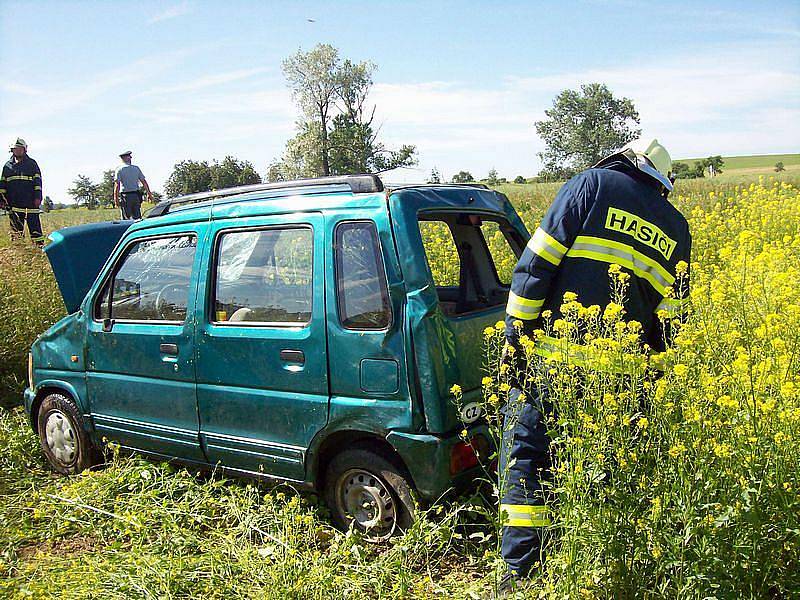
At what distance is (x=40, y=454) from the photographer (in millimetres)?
Result: 6062

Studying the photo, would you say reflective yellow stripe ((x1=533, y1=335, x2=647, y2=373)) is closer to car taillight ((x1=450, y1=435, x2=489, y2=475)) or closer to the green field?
the green field

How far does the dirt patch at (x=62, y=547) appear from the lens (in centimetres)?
445

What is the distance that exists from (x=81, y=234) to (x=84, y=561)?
327 centimetres

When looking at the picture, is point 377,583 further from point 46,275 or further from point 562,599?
point 46,275

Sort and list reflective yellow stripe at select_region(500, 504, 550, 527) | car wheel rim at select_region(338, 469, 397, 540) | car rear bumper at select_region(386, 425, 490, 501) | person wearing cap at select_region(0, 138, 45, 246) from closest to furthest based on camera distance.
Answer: reflective yellow stripe at select_region(500, 504, 550, 527) < car rear bumper at select_region(386, 425, 490, 501) < car wheel rim at select_region(338, 469, 397, 540) < person wearing cap at select_region(0, 138, 45, 246)

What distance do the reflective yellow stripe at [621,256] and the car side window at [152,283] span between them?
261 centimetres

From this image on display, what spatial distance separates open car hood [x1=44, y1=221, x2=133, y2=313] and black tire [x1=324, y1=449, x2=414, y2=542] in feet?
11.0

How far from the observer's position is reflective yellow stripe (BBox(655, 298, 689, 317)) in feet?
9.99

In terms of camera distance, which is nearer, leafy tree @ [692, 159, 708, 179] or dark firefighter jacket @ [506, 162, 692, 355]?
dark firefighter jacket @ [506, 162, 692, 355]

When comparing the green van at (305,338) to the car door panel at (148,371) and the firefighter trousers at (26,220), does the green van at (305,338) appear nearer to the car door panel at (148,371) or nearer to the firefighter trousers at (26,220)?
the car door panel at (148,371)

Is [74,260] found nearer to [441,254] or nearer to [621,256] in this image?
[441,254]

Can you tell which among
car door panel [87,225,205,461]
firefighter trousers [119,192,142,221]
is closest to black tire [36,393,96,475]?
car door panel [87,225,205,461]

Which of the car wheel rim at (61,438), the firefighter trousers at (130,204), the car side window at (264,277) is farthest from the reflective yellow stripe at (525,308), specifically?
the firefighter trousers at (130,204)

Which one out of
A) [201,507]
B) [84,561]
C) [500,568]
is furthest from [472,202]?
[84,561]
